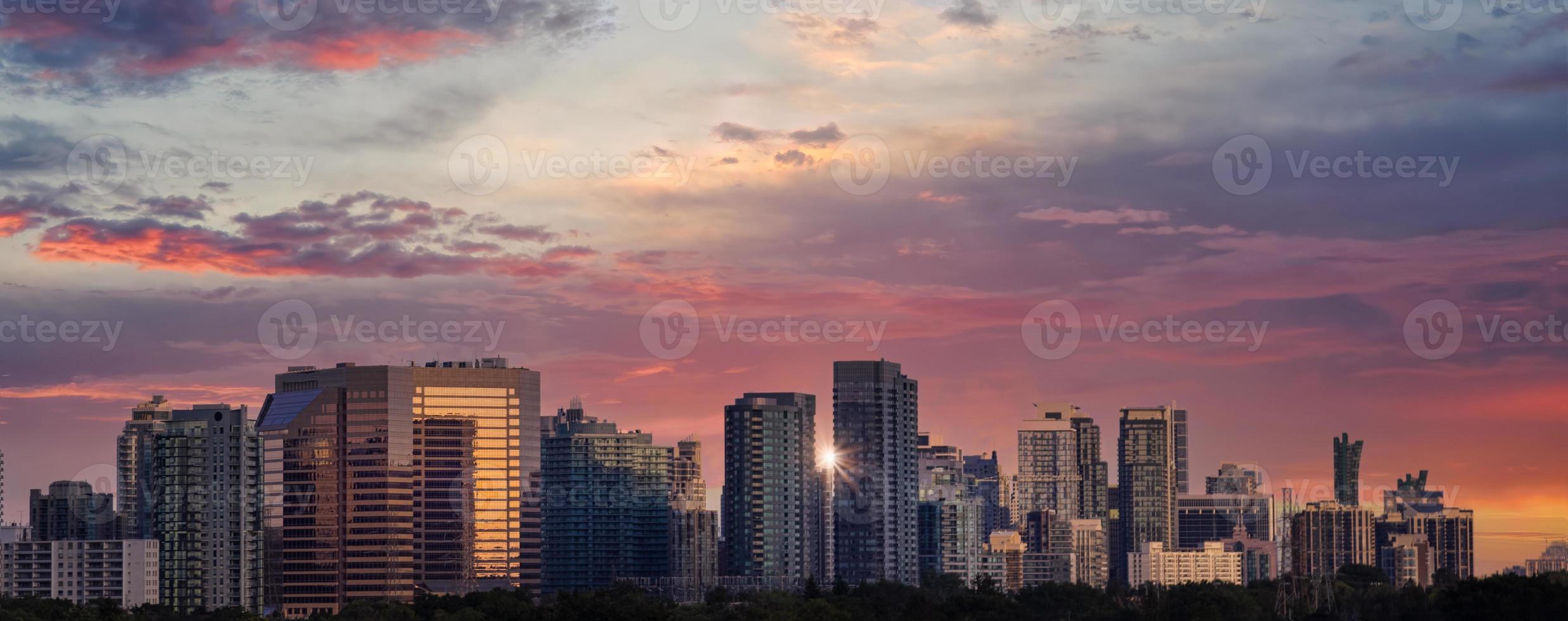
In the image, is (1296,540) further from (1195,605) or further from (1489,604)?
(1489,604)

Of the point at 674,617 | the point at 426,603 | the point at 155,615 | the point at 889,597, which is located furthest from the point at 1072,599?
the point at 155,615

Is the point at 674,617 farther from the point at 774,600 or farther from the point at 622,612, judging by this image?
the point at 774,600

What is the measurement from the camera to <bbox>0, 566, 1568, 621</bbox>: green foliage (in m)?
138

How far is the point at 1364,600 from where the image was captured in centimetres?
15962

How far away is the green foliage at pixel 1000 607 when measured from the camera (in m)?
138

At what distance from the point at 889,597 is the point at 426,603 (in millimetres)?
49254

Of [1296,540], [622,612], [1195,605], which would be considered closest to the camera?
[622,612]

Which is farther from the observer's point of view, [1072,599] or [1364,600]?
[1072,599]

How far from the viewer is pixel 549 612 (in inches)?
6097

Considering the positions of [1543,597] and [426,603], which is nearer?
[1543,597]

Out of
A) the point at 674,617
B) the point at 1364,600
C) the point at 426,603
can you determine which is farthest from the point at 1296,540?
the point at 426,603

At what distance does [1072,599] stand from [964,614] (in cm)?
3063

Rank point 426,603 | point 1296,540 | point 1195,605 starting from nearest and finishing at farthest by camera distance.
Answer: point 1195,605 → point 1296,540 → point 426,603

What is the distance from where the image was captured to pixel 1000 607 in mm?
163375
